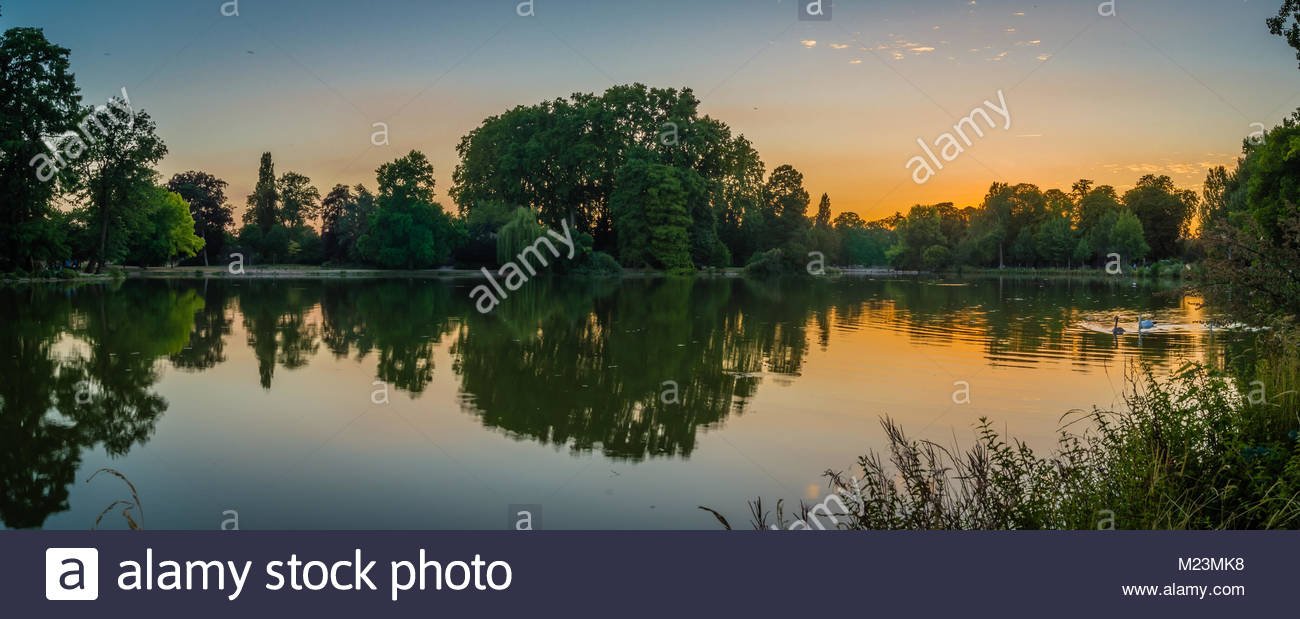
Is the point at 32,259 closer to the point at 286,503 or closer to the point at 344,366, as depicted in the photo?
the point at 344,366

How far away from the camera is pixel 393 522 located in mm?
6613

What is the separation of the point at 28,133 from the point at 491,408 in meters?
42.5

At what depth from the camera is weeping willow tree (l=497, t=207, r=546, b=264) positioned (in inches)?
2270

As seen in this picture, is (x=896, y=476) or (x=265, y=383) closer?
(x=896, y=476)

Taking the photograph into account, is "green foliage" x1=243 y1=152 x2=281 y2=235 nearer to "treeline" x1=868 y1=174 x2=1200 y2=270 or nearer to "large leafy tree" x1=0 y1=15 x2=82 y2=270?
"large leafy tree" x1=0 y1=15 x2=82 y2=270

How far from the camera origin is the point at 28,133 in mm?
41750

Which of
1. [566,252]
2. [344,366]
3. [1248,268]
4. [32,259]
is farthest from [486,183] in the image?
[1248,268]

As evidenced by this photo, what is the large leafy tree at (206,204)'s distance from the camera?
74.8m

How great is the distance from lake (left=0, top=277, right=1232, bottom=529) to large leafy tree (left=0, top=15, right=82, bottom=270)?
72.4 feet

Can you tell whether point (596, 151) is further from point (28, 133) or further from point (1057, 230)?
point (1057, 230)

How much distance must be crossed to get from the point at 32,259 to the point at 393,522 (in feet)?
153
